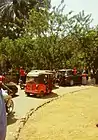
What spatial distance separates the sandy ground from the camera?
9.32m

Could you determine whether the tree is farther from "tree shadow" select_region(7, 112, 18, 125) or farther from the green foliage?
"tree shadow" select_region(7, 112, 18, 125)

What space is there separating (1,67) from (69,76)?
9.86 metres

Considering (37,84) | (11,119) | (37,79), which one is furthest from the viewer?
(37,79)

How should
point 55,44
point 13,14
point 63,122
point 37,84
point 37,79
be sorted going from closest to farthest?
point 63,122 → point 37,84 → point 37,79 → point 55,44 → point 13,14

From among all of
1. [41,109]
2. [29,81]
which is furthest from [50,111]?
[29,81]

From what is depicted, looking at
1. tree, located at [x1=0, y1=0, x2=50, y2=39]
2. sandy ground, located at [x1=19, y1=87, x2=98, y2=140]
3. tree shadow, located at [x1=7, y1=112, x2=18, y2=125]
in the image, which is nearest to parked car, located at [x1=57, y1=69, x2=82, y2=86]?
sandy ground, located at [x1=19, y1=87, x2=98, y2=140]

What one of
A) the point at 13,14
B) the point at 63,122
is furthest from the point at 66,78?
the point at 13,14

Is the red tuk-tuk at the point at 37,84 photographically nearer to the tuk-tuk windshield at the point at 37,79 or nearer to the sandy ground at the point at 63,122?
the tuk-tuk windshield at the point at 37,79

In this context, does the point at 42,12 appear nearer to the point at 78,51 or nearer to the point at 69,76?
the point at 78,51

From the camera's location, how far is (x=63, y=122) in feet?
37.2

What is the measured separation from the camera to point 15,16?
42.9 meters

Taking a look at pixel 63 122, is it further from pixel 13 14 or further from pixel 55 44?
pixel 13 14

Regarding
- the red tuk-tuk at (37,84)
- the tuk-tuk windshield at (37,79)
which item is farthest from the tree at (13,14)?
the tuk-tuk windshield at (37,79)

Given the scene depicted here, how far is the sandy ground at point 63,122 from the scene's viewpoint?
9.32 meters
